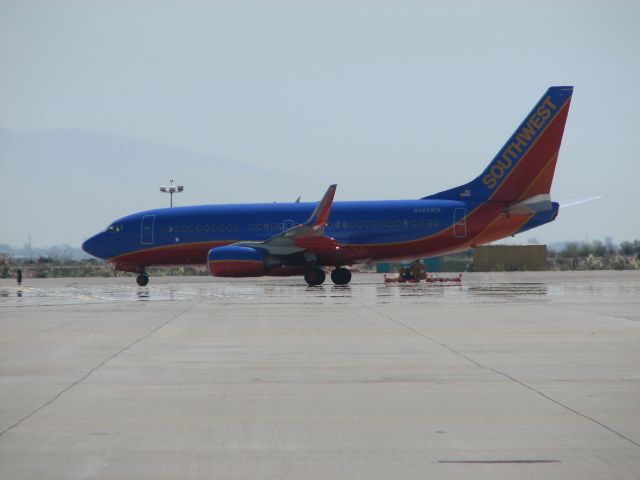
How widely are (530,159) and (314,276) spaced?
32.8 feet

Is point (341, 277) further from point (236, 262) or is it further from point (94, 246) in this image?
point (94, 246)

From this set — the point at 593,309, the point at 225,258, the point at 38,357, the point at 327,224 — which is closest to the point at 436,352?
the point at 38,357

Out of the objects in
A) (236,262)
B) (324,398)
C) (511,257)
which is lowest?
(324,398)

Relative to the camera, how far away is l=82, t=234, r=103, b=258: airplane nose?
40031 millimetres

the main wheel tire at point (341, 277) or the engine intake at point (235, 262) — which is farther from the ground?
the engine intake at point (235, 262)

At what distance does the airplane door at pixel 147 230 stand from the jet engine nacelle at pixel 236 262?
6029mm

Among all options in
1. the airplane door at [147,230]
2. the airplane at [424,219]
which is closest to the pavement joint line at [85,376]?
the airplane at [424,219]

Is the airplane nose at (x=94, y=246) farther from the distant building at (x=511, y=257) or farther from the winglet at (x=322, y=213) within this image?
the distant building at (x=511, y=257)

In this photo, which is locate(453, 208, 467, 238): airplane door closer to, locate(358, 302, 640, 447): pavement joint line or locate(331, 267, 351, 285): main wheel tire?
locate(331, 267, 351, 285): main wheel tire

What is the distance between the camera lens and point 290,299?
27156 mm

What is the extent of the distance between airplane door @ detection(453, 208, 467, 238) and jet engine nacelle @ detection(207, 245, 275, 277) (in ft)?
26.0

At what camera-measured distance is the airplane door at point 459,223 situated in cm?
3578

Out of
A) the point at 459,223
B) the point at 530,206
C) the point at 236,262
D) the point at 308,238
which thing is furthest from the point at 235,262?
the point at 530,206

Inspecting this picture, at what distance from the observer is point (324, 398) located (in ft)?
30.9
